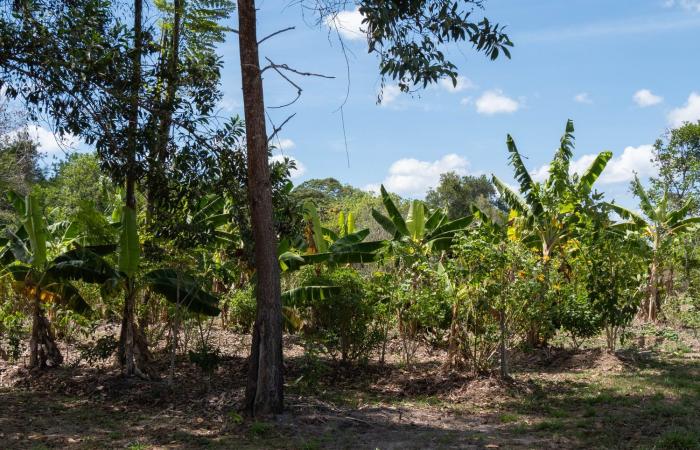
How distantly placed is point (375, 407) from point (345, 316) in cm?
219

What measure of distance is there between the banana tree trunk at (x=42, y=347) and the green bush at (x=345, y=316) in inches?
161

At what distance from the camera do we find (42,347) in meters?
11.0

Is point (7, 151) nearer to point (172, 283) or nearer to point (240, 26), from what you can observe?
point (172, 283)

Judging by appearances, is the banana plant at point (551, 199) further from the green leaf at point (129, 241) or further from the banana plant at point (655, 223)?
the green leaf at point (129, 241)

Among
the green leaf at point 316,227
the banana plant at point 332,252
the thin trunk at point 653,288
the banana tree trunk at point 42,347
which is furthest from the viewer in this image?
the thin trunk at point 653,288

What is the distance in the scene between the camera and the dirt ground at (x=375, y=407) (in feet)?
24.1

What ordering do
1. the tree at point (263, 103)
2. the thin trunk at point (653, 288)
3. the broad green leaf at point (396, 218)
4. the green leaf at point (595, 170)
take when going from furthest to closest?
the broad green leaf at point (396, 218), the thin trunk at point (653, 288), the green leaf at point (595, 170), the tree at point (263, 103)

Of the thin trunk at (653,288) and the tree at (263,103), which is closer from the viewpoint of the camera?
the tree at (263,103)

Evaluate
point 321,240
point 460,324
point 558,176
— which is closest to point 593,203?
point 558,176

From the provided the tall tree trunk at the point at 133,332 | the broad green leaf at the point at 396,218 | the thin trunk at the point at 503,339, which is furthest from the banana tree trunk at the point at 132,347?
the broad green leaf at the point at 396,218

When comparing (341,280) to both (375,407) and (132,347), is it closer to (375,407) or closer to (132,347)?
(375,407)

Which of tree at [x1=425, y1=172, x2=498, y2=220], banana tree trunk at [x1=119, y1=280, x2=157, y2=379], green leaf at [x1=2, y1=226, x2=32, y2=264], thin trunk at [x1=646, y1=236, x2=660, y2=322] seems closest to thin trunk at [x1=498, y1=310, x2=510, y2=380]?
banana tree trunk at [x1=119, y1=280, x2=157, y2=379]

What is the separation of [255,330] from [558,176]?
700 centimetres

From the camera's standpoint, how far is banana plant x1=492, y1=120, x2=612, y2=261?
40.9 ft
